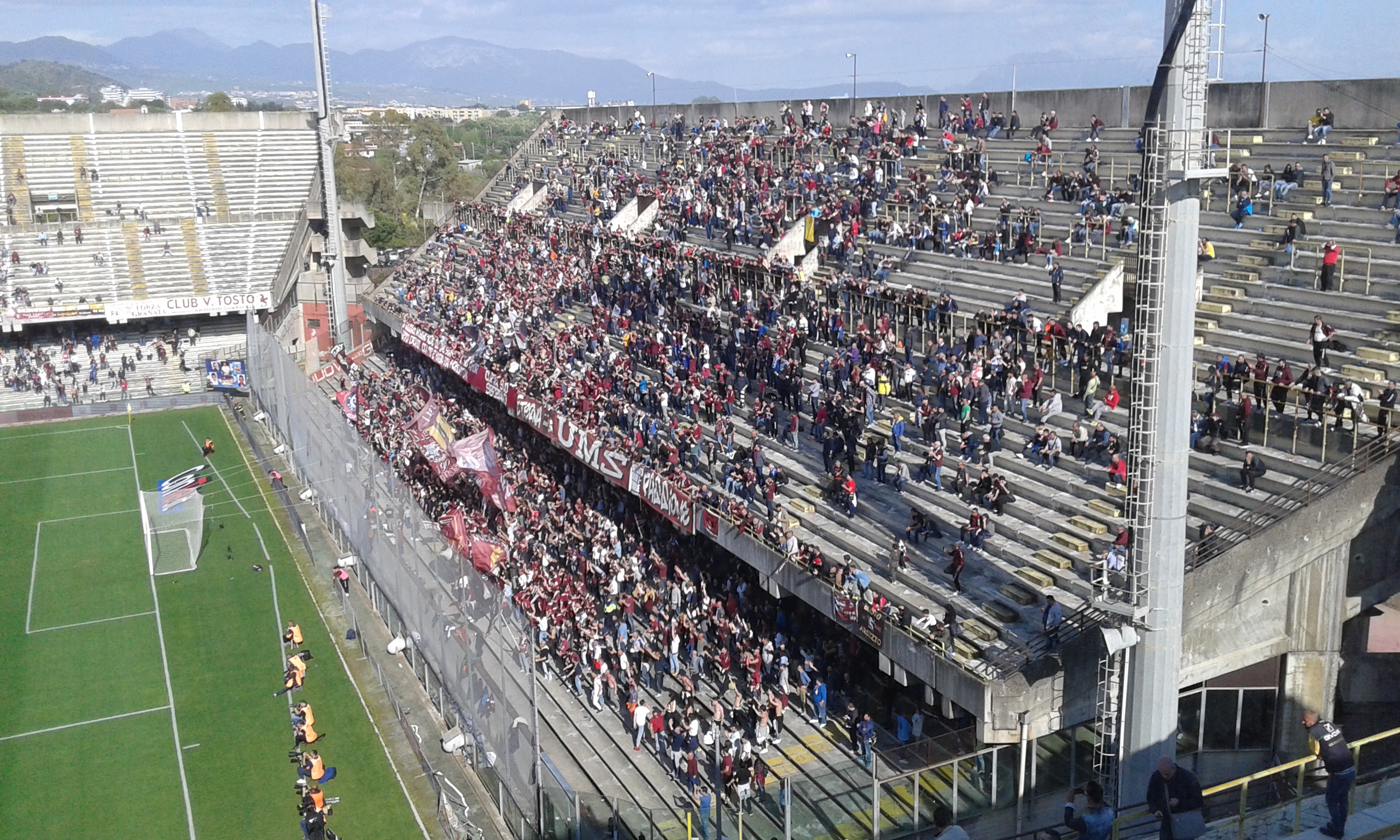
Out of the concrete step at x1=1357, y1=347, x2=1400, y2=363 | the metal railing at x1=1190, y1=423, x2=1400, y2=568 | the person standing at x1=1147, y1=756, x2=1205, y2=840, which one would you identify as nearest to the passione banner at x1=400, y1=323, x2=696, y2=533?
the metal railing at x1=1190, y1=423, x2=1400, y2=568

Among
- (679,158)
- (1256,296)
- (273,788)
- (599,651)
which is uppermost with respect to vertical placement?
(679,158)

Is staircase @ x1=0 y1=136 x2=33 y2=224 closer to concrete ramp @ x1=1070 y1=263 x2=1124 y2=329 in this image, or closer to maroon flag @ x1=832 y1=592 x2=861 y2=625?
concrete ramp @ x1=1070 y1=263 x2=1124 y2=329

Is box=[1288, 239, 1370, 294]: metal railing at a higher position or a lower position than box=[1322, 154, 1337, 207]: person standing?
lower

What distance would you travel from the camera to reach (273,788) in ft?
66.1

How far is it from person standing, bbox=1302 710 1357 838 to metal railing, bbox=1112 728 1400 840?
29cm

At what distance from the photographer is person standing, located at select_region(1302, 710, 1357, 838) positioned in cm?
1068

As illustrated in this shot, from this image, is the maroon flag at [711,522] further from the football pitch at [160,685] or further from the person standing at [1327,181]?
the person standing at [1327,181]

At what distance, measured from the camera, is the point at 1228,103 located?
28969mm

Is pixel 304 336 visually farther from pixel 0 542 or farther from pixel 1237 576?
pixel 1237 576

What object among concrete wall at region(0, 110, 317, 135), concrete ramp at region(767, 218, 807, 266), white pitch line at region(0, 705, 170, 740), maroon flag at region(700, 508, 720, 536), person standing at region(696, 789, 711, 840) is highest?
concrete wall at region(0, 110, 317, 135)

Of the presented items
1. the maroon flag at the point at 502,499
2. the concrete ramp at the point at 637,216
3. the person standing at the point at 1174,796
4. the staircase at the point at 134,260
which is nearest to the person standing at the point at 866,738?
the person standing at the point at 1174,796

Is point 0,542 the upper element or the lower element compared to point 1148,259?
lower

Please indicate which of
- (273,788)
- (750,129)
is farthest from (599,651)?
(750,129)

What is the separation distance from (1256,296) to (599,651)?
45.0 ft
